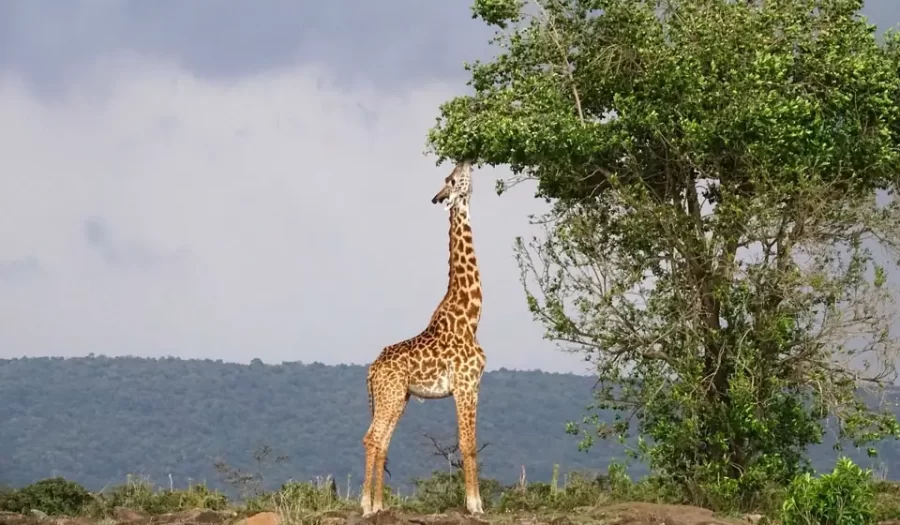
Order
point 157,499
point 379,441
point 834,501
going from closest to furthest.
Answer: point 834,501 < point 379,441 < point 157,499

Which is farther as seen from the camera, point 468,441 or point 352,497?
point 352,497

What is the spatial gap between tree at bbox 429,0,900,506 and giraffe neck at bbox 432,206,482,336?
1840 mm

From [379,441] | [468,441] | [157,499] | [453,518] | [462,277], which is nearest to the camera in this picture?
[453,518]

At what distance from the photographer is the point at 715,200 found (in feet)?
79.5

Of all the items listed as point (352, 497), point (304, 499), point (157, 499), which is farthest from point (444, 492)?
point (157, 499)

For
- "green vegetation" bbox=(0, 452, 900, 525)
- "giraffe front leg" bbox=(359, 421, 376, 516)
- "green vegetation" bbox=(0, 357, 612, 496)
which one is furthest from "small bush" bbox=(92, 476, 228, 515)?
"green vegetation" bbox=(0, 357, 612, 496)

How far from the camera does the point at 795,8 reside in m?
23.8

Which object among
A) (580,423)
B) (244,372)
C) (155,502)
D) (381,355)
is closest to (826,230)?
(580,423)

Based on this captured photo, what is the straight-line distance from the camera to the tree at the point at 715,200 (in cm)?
2247

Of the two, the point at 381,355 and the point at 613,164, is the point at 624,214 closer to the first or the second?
the point at 613,164

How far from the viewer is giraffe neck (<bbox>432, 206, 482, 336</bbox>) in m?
21.0

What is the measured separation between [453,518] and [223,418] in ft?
200

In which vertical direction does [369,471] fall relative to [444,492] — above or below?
above

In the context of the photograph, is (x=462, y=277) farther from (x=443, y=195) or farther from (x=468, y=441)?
(x=468, y=441)
